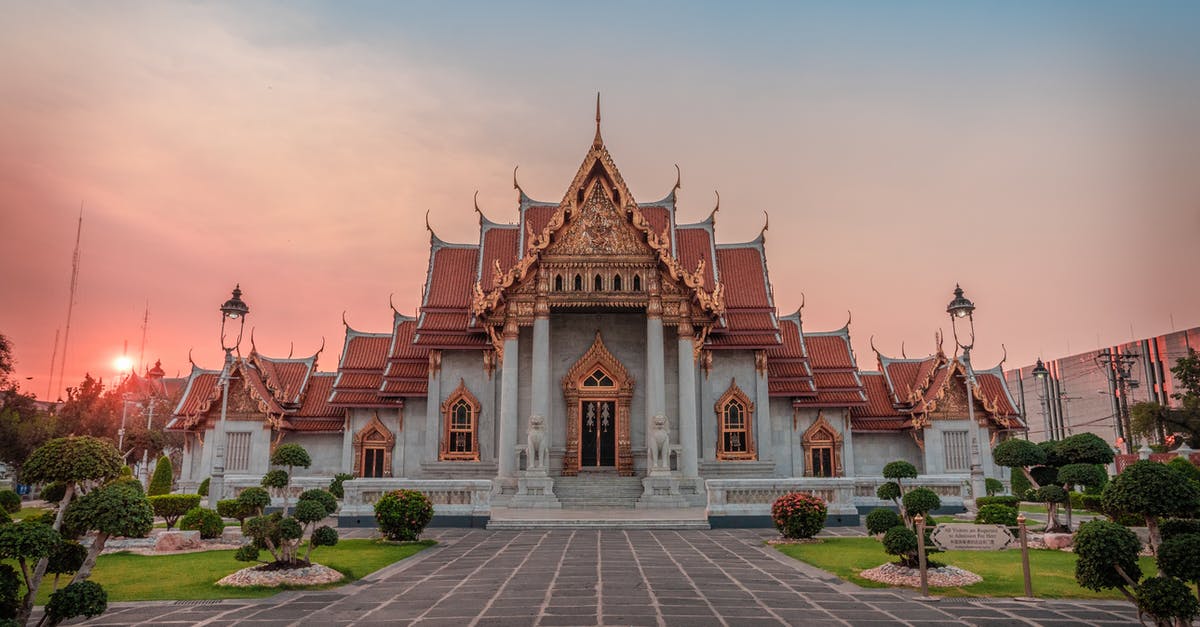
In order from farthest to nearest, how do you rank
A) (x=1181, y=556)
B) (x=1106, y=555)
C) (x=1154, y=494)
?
(x=1154, y=494) < (x=1106, y=555) < (x=1181, y=556)

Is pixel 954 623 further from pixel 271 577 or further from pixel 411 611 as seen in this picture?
pixel 271 577

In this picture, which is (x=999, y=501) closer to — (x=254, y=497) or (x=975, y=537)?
(x=975, y=537)

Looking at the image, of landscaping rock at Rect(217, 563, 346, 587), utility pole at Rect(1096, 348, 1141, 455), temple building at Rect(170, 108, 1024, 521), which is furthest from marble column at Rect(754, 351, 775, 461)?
utility pole at Rect(1096, 348, 1141, 455)

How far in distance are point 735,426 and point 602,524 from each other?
31.8 feet

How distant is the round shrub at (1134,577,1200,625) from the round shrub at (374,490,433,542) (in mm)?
12428

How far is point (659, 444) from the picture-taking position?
74.9 ft

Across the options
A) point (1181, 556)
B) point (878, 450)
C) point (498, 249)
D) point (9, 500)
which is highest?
point (498, 249)

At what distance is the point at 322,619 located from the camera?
827 centimetres

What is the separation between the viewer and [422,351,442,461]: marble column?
2739 centimetres

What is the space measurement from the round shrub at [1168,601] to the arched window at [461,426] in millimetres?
22644

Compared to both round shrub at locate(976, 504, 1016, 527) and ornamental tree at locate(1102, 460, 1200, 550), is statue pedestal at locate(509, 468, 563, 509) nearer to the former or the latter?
round shrub at locate(976, 504, 1016, 527)

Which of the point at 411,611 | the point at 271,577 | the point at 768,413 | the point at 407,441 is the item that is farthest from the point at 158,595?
the point at 768,413

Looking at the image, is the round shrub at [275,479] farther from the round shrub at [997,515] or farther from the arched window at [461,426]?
the round shrub at [997,515]

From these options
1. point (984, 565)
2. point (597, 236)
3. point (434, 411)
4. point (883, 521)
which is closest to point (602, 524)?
point (883, 521)
